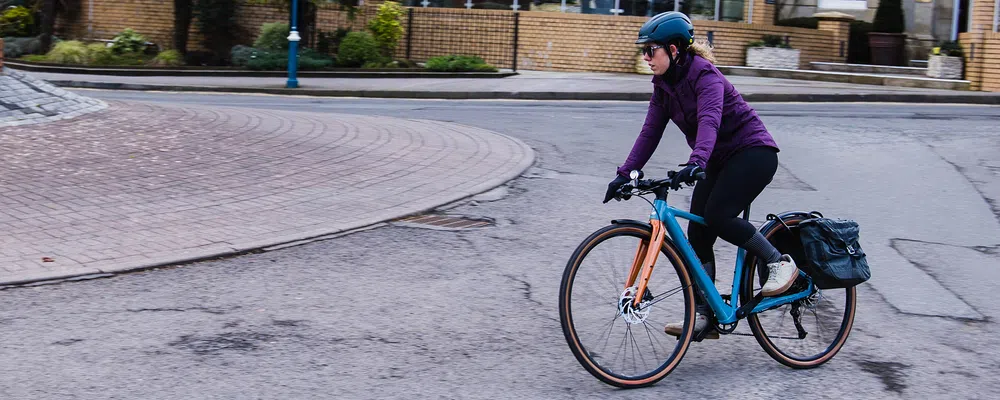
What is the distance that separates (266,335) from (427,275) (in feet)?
4.89

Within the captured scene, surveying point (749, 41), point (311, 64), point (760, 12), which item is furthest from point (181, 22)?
point (760, 12)

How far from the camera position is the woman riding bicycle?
4.60 metres

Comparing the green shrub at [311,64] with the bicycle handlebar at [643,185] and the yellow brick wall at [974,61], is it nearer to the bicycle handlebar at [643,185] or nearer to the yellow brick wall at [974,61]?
the yellow brick wall at [974,61]

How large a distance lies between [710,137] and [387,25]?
2374 cm

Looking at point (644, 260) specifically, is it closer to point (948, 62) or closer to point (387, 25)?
point (948, 62)

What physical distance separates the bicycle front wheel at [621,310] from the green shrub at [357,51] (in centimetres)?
2285

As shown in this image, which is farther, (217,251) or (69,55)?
(69,55)

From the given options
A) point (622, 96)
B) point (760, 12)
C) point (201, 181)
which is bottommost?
point (201, 181)

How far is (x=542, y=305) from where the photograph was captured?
5.89m

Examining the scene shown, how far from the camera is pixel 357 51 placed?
1059 inches

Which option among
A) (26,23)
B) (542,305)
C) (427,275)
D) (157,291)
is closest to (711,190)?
(542,305)

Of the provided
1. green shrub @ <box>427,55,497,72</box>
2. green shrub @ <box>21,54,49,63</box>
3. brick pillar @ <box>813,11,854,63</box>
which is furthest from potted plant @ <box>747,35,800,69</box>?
green shrub @ <box>21,54,49,63</box>

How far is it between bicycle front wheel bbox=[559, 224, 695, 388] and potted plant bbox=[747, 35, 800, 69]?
22717 millimetres

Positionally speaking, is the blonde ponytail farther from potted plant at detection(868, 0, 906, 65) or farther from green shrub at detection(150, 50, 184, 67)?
green shrub at detection(150, 50, 184, 67)
